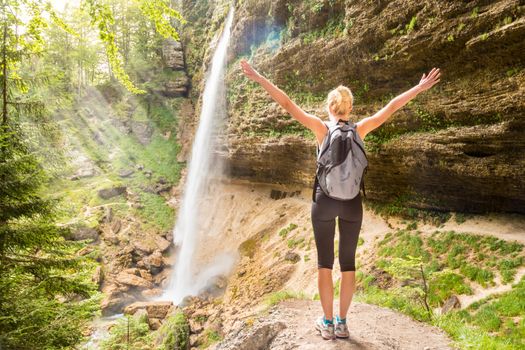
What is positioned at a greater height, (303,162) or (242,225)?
(303,162)

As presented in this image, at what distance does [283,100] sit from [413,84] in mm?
10537

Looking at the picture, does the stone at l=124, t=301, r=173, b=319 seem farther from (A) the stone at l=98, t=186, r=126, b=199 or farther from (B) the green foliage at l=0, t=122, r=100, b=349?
(A) the stone at l=98, t=186, r=126, b=199

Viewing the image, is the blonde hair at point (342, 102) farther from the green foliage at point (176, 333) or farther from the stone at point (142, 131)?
the stone at point (142, 131)

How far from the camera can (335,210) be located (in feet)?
9.75

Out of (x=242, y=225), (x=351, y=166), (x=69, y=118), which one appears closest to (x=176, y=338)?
(x=242, y=225)

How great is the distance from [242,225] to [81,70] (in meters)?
26.5

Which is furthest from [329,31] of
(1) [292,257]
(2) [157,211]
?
(2) [157,211]

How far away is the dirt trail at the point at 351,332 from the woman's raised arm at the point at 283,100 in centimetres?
223

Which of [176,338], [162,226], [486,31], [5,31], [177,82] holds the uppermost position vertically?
[177,82]

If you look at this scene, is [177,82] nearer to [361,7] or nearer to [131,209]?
[131,209]

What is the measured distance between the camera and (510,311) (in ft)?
22.7

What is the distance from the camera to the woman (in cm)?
297

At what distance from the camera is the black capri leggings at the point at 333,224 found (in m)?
2.98

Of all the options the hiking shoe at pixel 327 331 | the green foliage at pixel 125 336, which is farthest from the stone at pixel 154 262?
the hiking shoe at pixel 327 331
